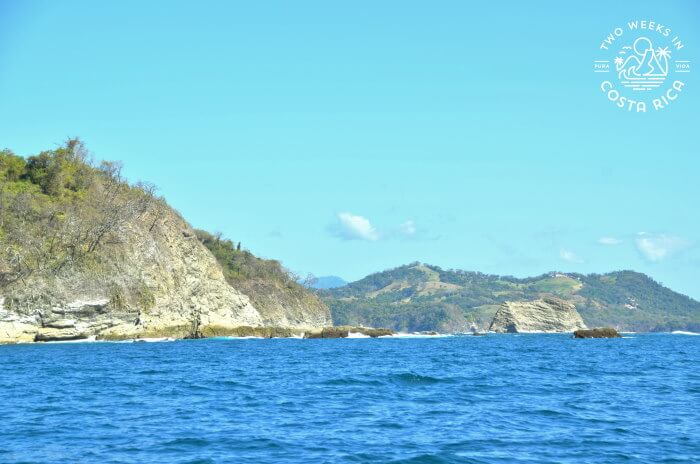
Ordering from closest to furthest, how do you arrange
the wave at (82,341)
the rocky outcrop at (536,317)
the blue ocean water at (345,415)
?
the blue ocean water at (345,415) → the wave at (82,341) → the rocky outcrop at (536,317)

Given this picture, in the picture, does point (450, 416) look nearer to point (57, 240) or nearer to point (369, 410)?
point (369, 410)

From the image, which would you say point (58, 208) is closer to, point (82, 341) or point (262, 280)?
point (82, 341)

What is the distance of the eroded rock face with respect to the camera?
74.9 m

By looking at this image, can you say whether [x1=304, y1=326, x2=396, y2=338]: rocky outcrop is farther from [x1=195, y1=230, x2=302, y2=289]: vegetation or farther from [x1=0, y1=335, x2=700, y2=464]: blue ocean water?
[x1=0, y1=335, x2=700, y2=464]: blue ocean water

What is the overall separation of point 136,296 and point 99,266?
18.4ft

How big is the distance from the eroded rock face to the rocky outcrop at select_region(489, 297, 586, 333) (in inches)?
3572

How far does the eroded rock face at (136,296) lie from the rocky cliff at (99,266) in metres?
0.12

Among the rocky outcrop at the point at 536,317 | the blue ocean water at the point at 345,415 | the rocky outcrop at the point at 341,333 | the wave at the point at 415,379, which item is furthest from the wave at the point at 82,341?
the rocky outcrop at the point at 536,317

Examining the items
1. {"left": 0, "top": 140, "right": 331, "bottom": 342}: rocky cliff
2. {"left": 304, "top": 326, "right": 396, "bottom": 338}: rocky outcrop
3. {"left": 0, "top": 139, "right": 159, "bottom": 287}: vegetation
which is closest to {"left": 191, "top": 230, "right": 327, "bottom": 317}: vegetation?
{"left": 304, "top": 326, "right": 396, "bottom": 338}: rocky outcrop

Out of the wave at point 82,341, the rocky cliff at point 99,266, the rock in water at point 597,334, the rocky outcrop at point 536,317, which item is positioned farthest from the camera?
the rocky outcrop at point 536,317

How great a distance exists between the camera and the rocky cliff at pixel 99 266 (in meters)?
75.8

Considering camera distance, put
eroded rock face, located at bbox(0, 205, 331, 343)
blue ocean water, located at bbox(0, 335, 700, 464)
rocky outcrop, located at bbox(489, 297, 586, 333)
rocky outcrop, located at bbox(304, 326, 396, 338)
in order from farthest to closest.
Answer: rocky outcrop, located at bbox(489, 297, 586, 333) → rocky outcrop, located at bbox(304, 326, 396, 338) → eroded rock face, located at bbox(0, 205, 331, 343) → blue ocean water, located at bbox(0, 335, 700, 464)

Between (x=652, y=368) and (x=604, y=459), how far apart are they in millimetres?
30349

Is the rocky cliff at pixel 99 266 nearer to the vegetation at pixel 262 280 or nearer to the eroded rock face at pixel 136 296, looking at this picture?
the eroded rock face at pixel 136 296
